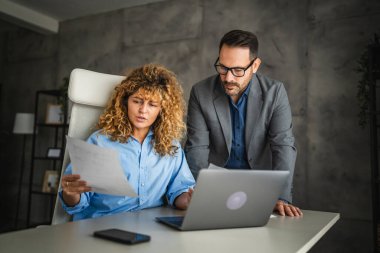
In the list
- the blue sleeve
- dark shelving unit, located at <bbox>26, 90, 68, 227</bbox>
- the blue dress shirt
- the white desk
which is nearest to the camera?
the white desk

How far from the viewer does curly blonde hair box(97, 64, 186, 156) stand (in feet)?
5.10

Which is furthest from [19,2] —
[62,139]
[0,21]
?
[62,139]

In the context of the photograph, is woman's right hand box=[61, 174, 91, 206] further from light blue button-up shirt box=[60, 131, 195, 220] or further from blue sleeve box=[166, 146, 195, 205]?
blue sleeve box=[166, 146, 195, 205]

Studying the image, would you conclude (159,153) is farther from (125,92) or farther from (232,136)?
(232,136)

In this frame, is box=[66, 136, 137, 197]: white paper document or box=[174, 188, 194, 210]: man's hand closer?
box=[66, 136, 137, 197]: white paper document

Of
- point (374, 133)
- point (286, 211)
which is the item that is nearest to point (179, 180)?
point (286, 211)

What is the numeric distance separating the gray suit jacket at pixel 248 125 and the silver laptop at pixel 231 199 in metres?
0.78

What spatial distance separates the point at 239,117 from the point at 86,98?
0.84m

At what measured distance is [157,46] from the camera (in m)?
4.00

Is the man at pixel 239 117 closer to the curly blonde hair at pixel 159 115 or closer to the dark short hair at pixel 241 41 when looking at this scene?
the dark short hair at pixel 241 41

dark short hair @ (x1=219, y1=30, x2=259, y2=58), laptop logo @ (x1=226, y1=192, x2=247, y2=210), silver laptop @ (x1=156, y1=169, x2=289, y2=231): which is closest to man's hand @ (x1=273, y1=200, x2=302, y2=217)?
silver laptop @ (x1=156, y1=169, x2=289, y2=231)

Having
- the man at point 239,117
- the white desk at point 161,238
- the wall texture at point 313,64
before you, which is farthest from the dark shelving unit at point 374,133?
the white desk at point 161,238

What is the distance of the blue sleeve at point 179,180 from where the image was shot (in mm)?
1547

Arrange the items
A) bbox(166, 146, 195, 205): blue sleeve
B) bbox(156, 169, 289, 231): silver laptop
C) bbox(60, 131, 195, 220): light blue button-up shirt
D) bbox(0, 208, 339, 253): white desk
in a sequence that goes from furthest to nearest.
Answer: bbox(166, 146, 195, 205): blue sleeve → bbox(60, 131, 195, 220): light blue button-up shirt → bbox(156, 169, 289, 231): silver laptop → bbox(0, 208, 339, 253): white desk
